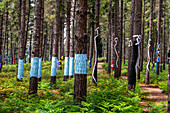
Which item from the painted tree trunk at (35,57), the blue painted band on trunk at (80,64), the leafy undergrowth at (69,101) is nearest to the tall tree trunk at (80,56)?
the blue painted band on trunk at (80,64)

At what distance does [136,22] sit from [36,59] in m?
5.07

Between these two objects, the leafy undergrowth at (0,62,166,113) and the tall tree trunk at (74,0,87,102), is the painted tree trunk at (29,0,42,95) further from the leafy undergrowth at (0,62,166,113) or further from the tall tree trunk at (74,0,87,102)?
the tall tree trunk at (74,0,87,102)

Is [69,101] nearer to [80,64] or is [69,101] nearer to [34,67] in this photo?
[80,64]

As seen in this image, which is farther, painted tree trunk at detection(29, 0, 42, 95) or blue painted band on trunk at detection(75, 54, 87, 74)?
painted tree trunk at detection(29, 0, 42, 95)

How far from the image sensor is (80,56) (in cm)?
530

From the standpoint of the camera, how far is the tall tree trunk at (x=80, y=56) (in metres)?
5.23

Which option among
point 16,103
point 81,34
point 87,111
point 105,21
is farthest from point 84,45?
point 105,21

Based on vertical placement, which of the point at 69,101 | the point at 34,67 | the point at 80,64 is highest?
the point at 80,64

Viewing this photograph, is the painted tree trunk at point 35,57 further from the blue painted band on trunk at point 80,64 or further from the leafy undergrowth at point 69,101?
the blue painted band on trunk at point 80,64

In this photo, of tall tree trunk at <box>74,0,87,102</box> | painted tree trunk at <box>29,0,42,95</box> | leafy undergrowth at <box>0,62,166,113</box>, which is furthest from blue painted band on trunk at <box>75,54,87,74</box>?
painted tree trunk at <box>29,0,42,95</box>

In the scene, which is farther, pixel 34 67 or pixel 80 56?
pixel 34 67

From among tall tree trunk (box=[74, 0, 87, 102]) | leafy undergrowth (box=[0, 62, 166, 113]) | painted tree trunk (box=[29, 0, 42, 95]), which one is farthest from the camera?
painted tree trunk (box=[29, 0, 42, 95])

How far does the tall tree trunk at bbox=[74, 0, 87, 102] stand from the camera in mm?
5234

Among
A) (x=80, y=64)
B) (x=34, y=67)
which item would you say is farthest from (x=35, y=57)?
(x=80, y=64)
